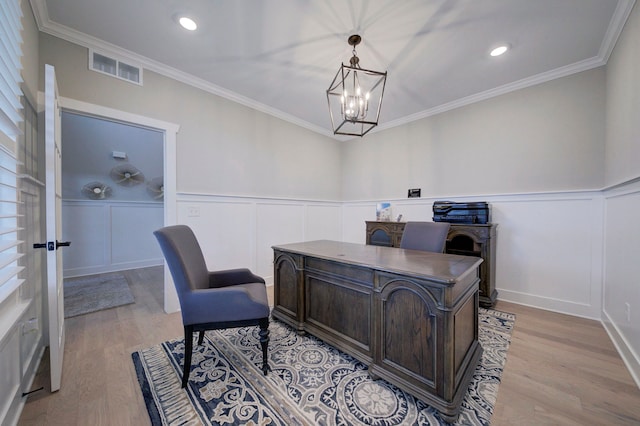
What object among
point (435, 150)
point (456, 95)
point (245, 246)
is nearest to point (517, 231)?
point (435, 150)

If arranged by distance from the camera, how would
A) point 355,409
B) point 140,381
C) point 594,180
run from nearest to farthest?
point 355,409 → point 140,381 → point 594,180

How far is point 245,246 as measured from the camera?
3.33 metres

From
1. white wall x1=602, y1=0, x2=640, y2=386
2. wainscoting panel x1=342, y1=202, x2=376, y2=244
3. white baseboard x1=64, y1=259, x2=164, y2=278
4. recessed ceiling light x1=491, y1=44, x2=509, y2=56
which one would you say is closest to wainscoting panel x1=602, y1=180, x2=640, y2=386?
white wall x1=602, y1=0, x2=640, y2=386

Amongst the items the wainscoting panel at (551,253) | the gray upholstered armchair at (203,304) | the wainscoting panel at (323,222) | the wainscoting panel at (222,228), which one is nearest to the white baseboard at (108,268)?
the wainscoting panel at (222,228)

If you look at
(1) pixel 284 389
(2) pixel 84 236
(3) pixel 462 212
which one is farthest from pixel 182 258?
(2) pixel 84 236

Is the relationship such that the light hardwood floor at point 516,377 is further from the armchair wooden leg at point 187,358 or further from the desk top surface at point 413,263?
the desk top surface at point 413,263

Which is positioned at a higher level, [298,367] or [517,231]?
[517,231]

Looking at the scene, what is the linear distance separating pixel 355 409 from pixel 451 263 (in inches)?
42.9

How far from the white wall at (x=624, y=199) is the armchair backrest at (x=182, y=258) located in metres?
3.11

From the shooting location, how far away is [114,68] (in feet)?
7.59

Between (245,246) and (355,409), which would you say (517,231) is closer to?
(355,409)

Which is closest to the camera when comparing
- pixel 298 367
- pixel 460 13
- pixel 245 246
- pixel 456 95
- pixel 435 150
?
pixel 298 367

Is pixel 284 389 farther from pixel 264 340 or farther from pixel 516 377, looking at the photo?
pixel 516 377

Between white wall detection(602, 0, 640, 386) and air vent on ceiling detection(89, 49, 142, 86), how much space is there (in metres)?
4.32
